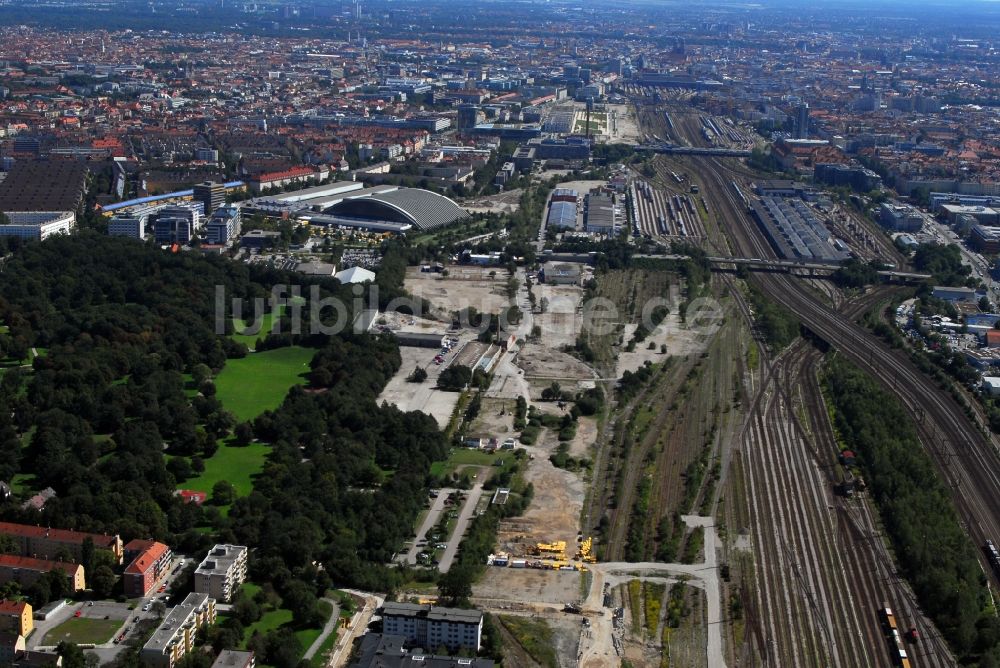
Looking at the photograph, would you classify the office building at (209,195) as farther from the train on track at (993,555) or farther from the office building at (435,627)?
the train on track at (993,555)

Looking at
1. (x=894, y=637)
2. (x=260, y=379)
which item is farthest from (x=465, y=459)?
(x=894, y=637)

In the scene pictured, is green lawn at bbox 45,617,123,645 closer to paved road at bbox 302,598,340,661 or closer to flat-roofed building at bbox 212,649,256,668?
flat-roofed building at bbox 212,649,256,668

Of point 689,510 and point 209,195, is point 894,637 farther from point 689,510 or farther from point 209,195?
point 209,195

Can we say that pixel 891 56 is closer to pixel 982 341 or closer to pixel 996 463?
pixel 982 341

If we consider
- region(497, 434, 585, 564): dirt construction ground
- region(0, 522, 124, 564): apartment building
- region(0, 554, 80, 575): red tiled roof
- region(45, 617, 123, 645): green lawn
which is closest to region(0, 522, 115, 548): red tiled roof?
region(0, 522, 124, 564): apartment building

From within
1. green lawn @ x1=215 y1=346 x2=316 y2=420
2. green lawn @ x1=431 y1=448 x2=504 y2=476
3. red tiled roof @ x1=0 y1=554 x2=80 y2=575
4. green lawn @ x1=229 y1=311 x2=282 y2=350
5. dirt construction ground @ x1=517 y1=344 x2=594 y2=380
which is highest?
red tiled roof @ x1=0 y1=554 x2=80 y2=575

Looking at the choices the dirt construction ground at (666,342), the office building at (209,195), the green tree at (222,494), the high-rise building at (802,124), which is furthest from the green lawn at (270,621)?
the high-rise building at (802,124)
